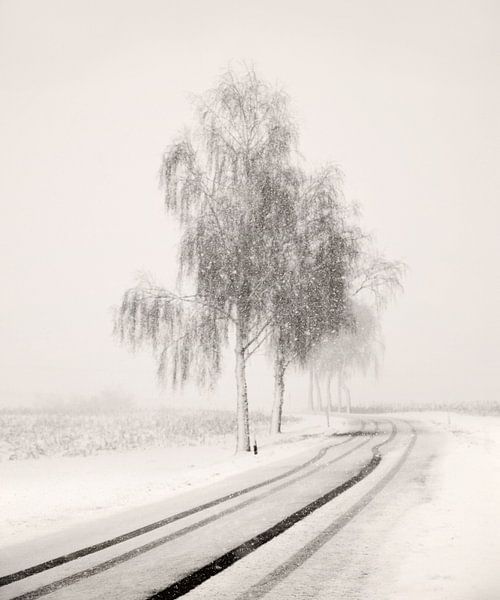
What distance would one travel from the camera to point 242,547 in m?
6.39

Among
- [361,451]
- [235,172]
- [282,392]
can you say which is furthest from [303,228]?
[282,392]

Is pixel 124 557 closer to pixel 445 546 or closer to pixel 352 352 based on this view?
pixel 445 546

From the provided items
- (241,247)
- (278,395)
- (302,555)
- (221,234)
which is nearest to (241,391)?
(241,247)

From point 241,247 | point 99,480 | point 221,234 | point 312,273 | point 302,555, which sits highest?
point 221,234

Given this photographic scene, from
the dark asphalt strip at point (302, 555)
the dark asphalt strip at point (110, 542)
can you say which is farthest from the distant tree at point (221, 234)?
the dark asphalt strip at point (302, 555)

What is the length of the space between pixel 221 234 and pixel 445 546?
14.0 metres

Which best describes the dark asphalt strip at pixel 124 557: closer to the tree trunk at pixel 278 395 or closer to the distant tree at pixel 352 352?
the tree trunk at pixel 278 395

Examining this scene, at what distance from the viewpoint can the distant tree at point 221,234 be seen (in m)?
18.9

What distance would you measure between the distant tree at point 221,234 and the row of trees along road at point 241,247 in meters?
0.03

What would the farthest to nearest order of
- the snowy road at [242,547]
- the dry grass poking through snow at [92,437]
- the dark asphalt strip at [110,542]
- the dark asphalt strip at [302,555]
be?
1. the dry grass poking through snow at [92,437]
2. the dark asphalt strip at [110,542]
3. the snowy road at [242,547]
4. the dark asphalt strip at [302,555]

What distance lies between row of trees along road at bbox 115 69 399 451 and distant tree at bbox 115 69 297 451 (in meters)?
0.03

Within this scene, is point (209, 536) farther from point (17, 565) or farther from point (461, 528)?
point (461, 528)

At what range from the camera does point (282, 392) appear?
28.9 m

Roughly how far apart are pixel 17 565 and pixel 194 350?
42.4 ft
